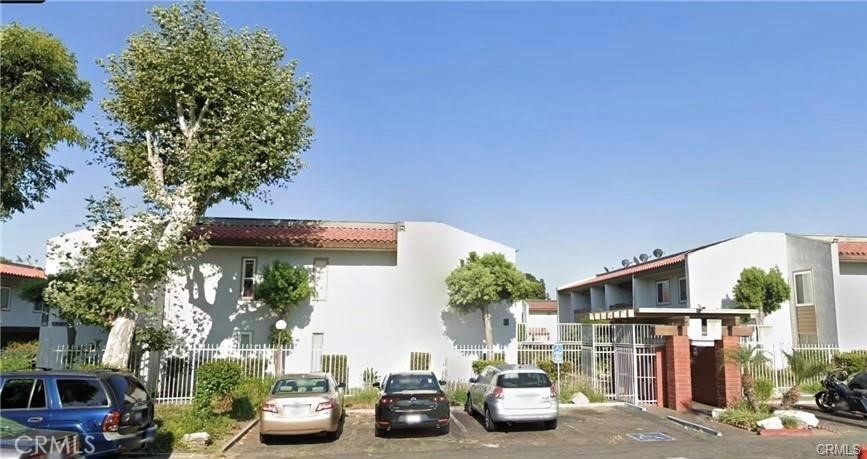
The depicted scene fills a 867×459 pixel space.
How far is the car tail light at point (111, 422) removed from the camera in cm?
957

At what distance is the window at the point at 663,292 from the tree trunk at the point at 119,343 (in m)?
25.8

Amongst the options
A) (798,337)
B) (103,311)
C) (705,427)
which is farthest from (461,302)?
(798,337)

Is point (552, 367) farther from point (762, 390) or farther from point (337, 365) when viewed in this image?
point (337, 365)

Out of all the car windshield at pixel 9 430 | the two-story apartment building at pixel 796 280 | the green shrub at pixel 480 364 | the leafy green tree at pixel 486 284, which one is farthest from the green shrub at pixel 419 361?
the car windshield at pixel 9 430

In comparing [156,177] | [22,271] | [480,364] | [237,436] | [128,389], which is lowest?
[237,436]

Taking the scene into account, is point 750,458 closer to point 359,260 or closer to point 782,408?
point 782,408

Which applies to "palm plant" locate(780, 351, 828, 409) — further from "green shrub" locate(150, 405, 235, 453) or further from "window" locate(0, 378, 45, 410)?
"window" locate(0, 378, 45, 410)

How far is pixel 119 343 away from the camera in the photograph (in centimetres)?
1549

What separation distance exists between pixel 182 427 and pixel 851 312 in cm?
2652

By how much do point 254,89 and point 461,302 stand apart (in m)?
10.1

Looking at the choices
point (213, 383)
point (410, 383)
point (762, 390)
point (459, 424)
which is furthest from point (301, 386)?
point (762, 390)

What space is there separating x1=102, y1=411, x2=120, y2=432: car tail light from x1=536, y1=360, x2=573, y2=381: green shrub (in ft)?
43.7

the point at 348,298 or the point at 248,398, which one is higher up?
the point at 348,298

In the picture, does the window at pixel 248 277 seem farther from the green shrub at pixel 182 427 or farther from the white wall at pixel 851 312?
the white wall at pixel 851 312
